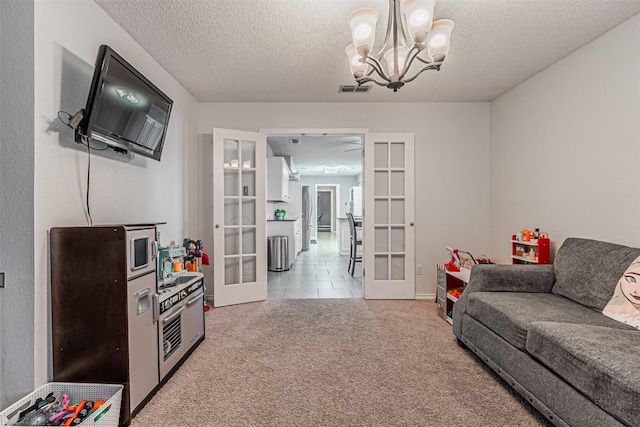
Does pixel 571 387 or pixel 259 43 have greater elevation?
pixel 259 43

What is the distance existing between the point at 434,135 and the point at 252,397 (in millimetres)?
3477

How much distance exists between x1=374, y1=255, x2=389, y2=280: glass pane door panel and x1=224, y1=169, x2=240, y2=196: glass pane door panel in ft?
6.50

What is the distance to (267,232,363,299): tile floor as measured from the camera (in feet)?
13.1

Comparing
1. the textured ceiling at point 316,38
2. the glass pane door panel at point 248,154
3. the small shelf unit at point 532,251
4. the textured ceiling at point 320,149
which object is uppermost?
the textured ceiling at point 316,38

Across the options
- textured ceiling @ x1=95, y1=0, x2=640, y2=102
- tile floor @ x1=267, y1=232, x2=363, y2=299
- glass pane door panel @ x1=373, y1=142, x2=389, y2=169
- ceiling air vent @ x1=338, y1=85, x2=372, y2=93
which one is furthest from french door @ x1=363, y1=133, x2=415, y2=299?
textured ceiling @ x1=95, y1=0, x2=640, y2=102

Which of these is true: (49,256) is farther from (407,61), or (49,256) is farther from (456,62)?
(456,62)

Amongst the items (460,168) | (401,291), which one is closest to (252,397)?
(401,291)

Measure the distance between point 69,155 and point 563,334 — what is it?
2.87 m

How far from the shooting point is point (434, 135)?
3793 millimetres

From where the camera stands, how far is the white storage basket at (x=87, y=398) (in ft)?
4.37

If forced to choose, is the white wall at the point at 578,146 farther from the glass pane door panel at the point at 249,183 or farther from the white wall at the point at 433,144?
the glass pane door panel at the point at 249,183

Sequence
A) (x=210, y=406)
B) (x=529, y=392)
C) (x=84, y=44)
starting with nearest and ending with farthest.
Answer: (x=529, y=392), (x=210, y=406), (x=84, y=44)

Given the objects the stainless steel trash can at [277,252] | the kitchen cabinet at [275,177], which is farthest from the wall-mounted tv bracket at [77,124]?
the kitchen cabinet at [275,177]

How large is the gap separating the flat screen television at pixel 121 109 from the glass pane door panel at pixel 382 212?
2558 mm
